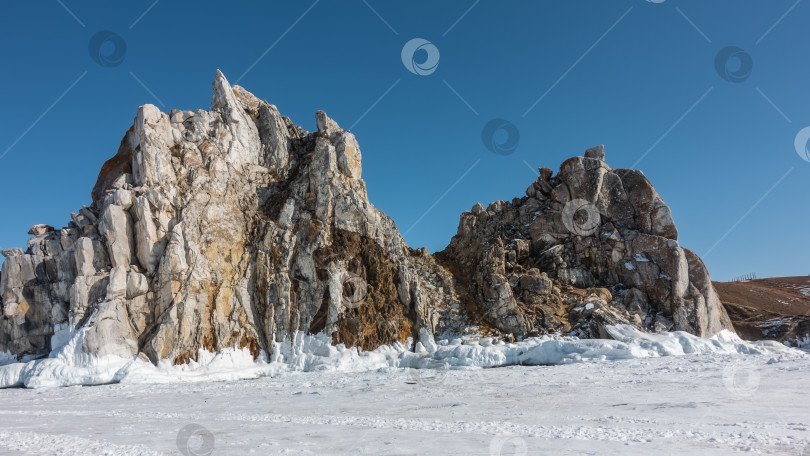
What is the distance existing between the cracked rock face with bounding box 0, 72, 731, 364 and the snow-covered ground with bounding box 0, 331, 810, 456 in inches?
200

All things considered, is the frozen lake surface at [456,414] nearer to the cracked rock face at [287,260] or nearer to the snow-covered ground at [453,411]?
the snow-covered ground at [453,411]

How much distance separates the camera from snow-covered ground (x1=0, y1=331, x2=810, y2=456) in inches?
380

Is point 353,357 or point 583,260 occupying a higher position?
point 583,260

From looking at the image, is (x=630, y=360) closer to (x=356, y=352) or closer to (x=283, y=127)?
(x=356, y=352)

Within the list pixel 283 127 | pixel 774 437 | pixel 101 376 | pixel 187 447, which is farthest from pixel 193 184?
pixel 774 437

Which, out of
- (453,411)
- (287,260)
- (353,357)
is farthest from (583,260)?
(453,411)

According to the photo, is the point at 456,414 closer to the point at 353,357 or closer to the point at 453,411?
the point at 453,411

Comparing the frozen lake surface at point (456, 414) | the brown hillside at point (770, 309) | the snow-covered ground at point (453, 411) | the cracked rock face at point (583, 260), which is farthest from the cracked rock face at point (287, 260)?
the brown hillside at point (770, 309)

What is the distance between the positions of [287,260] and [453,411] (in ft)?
68.9

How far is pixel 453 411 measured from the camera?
13.8 m

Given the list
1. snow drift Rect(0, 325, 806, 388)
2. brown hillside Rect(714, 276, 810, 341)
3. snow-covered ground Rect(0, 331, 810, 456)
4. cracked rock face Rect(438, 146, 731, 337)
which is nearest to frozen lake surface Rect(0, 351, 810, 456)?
snow-covered ground Rect(0, 331, 810, 456)

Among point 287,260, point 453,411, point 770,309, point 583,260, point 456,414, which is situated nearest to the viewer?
point 456,414

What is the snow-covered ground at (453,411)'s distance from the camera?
9664mm

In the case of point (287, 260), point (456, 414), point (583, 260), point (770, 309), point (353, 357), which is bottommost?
point (456, 414)
